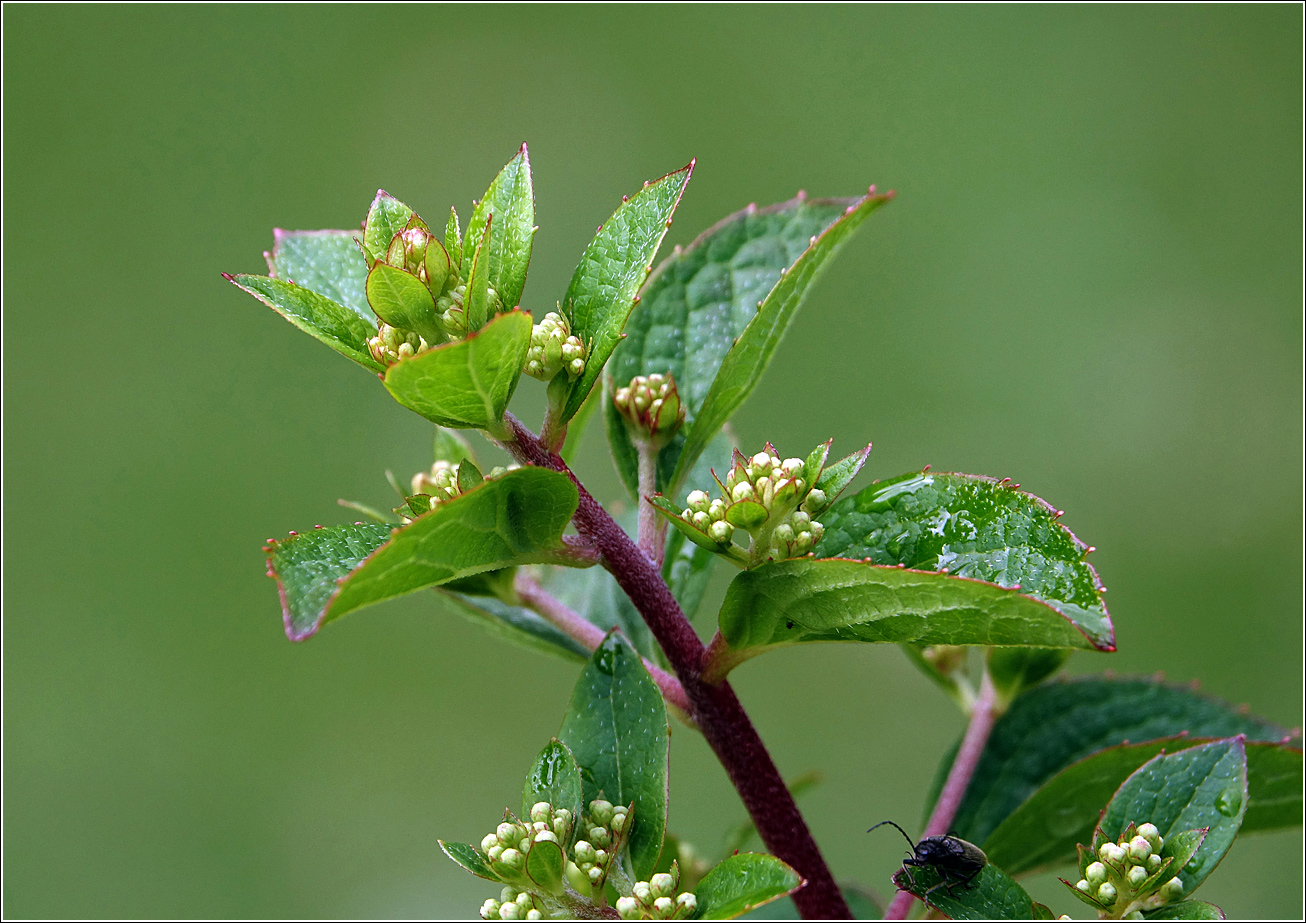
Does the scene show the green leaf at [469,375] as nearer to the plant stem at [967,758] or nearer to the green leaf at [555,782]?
the green leaf at [555,782]

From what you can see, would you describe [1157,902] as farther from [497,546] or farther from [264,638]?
[264,638]

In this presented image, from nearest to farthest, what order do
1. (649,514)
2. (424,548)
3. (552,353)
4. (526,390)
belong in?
1. (424,548)
2. (552,353)
3. (649,514)
4. (526,390)

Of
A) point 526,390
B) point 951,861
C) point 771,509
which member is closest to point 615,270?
point 771,509

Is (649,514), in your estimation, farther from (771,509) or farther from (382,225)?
(382,225)

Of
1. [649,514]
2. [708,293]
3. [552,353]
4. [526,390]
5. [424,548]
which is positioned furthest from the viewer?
[526,390]

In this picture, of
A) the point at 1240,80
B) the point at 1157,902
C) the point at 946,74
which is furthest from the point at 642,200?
the point at 1240,80

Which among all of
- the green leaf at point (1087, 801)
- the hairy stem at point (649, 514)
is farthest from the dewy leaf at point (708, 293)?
the green leaf at point (1087, 801)

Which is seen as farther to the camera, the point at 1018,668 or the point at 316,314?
the point at 1018,668

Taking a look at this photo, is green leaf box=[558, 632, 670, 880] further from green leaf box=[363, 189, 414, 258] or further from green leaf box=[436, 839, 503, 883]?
green leaf box=[363, 189, 414, 258]
